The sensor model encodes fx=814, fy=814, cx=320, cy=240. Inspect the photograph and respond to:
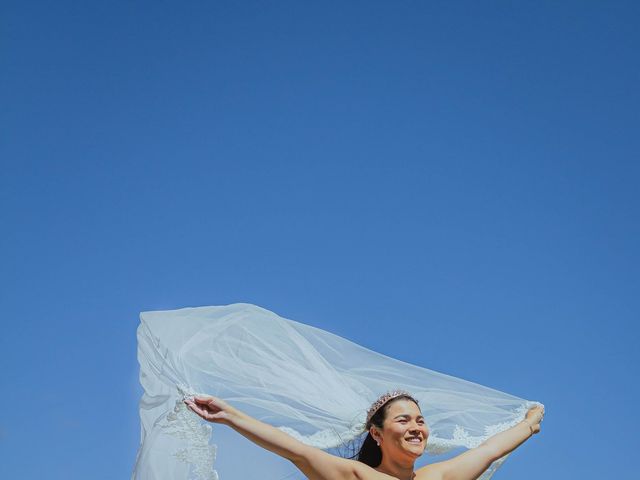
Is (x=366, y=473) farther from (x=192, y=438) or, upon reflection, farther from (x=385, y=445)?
(x=192, y=438)

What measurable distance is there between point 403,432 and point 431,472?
20.5 inches

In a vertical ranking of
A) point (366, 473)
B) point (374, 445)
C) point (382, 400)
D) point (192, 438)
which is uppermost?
point (382, 400)

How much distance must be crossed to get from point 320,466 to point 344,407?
107cm

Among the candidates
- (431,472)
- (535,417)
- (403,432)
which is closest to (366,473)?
(403,432)

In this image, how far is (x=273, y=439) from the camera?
6.36 metres

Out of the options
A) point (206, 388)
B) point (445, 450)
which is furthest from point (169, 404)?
point (445, 450)

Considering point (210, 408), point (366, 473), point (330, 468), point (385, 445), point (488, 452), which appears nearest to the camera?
point (210, 408)

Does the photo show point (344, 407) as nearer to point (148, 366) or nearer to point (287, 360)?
point (287, 360)

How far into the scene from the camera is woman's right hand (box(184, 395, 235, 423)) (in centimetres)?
625

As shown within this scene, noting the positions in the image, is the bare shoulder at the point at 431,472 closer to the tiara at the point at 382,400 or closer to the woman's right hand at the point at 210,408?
the tiara at the point at 382,400

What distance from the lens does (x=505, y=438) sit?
7773mm

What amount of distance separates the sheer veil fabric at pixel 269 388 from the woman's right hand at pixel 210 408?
169 millimetres

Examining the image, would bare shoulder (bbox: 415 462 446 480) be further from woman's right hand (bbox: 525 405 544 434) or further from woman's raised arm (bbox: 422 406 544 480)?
woman's right hand (bbox: 525 405 544 434)

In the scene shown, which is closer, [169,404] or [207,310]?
[169,404]
